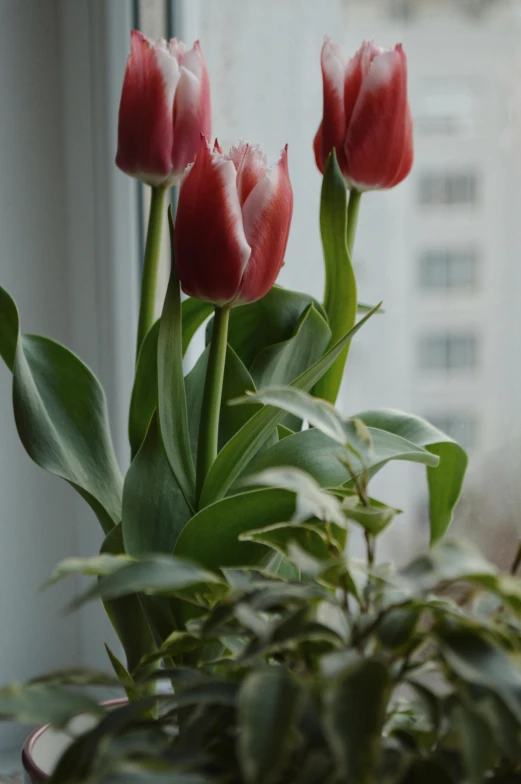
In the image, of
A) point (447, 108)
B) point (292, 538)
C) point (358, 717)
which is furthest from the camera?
point (447, 108)

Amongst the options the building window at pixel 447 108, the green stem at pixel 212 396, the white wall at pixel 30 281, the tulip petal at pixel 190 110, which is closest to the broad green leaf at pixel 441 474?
the green stem at pixel 212 396

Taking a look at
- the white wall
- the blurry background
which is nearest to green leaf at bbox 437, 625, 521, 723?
the blurry background

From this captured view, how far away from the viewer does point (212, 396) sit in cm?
54

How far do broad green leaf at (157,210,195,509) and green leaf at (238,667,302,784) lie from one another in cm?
25

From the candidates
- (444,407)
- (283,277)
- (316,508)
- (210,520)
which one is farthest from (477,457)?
(316,508)

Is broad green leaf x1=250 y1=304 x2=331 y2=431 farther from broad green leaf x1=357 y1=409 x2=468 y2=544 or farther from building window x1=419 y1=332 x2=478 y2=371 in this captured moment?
building window x1=419 y1=332 x2=478 y2=371

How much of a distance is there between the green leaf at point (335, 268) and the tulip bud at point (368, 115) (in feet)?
0.06

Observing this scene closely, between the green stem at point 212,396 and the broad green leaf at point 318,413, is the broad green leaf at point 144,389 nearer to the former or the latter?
the green stem at point 212,396

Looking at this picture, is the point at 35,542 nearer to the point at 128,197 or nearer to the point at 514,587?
the point at 128,197

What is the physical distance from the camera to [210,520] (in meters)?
0.51

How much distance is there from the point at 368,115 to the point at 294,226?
15.1 inches

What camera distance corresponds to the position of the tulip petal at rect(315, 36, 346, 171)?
1.89 ft

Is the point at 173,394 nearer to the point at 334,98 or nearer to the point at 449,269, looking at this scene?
the point at 334,98

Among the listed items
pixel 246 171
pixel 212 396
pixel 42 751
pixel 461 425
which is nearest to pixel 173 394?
pixel 212 396
